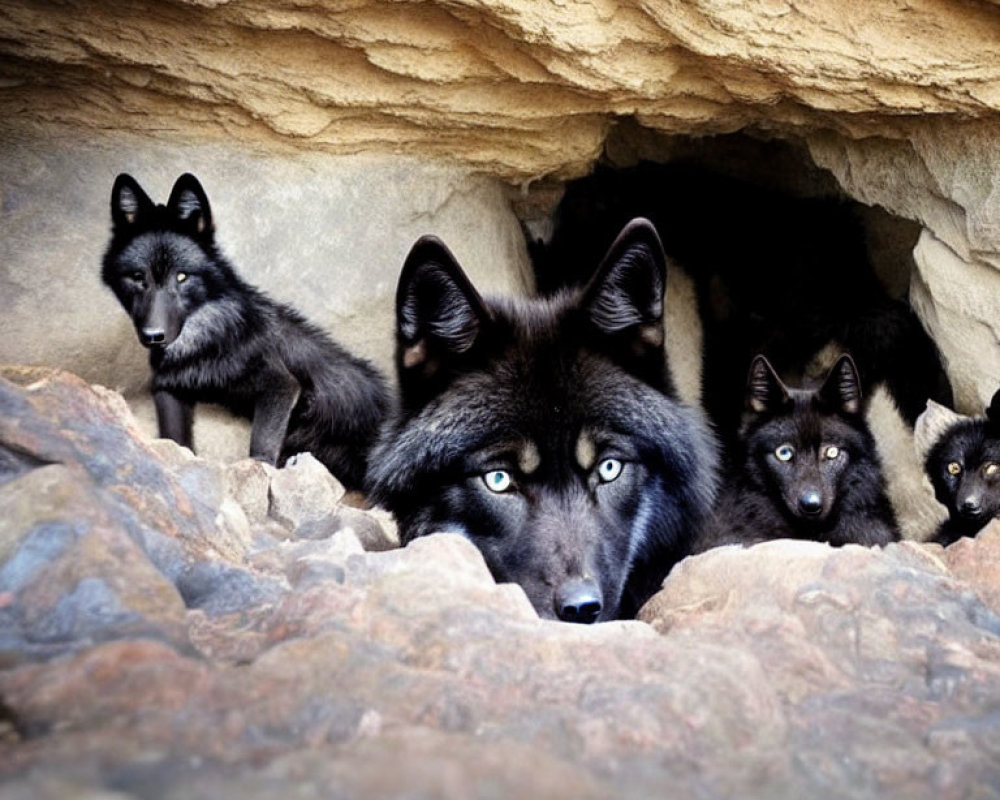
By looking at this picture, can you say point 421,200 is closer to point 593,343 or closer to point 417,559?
point 593,343

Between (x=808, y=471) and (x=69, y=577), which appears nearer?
(x=69, y=577)

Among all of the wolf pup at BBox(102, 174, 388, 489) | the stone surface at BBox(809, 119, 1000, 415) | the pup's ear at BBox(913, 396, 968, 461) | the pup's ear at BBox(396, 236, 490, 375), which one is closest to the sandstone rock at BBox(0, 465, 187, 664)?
the pup's ear at BBox(396, 236, 490, 375)

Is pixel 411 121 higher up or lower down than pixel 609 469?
higher up

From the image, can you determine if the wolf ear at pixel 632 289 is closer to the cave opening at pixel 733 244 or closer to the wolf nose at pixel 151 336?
the wolf nose at pixel 151 336

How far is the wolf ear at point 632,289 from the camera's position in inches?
133

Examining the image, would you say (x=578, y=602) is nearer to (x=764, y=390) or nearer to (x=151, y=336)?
(x=764, y=390)

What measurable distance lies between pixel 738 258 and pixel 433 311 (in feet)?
13.6

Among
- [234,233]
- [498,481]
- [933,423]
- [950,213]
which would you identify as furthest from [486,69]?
[933,423]

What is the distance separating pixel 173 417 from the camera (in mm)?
5984

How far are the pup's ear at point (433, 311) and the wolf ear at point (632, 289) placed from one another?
350 mm

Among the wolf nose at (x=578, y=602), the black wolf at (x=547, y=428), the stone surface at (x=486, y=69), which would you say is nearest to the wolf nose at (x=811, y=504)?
the stone surface at (x=486, y=69)

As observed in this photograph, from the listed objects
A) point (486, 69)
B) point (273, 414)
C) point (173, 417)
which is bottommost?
point (173, 417)

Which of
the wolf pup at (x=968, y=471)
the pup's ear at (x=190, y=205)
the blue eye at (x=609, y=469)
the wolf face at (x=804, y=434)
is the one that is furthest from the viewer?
the wolf face at (x=804, y=434)

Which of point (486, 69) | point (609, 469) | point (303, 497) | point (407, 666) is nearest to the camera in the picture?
point (407, 666)
